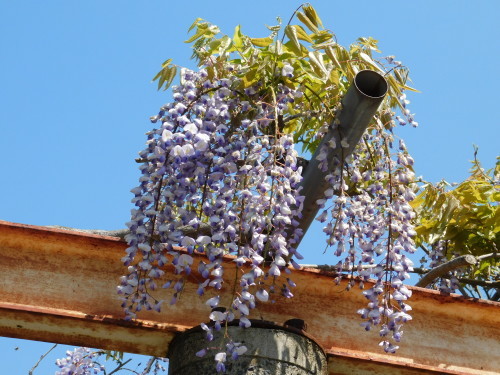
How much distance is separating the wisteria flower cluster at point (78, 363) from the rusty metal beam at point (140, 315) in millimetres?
2212

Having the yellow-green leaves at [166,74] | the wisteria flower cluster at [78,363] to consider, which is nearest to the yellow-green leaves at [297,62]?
the yellow-green leaves at [166,74]

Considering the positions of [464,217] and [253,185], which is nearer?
[253,185]

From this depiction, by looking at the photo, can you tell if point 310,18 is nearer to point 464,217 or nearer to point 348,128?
point 348,128

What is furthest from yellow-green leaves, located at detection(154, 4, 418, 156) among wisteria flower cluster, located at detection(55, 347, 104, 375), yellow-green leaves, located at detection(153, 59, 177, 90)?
wisteria flower cluster, located at detection(55, 347, 104, 375)

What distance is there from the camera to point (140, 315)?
11.5ft

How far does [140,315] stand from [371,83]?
1.38 metres

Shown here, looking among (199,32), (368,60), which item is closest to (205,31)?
(199,32)

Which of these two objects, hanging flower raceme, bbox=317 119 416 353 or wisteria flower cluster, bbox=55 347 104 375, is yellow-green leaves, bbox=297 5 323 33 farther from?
wisteria flower cluster, bbox=55 347 104 375

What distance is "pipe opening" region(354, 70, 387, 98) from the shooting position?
3201 millimetres

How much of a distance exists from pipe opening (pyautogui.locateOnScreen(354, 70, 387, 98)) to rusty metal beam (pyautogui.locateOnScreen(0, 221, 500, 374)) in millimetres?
894

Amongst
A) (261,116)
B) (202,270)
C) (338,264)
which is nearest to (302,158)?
(261,116)

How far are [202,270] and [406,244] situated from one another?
97 centimetres

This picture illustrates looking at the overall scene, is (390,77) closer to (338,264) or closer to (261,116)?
(261,116)

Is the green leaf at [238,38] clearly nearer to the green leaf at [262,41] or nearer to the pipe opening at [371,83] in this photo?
the green leaf at [262,41]
